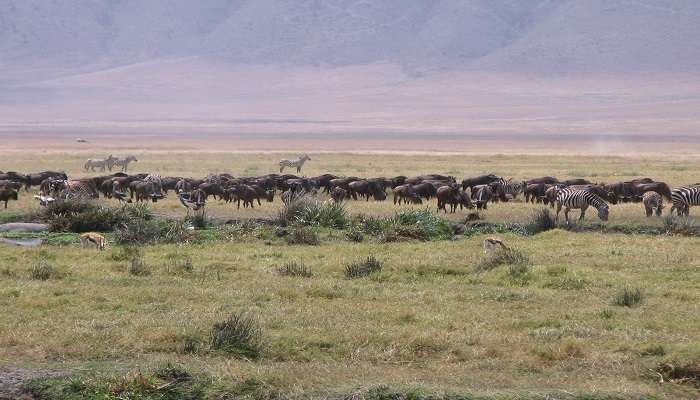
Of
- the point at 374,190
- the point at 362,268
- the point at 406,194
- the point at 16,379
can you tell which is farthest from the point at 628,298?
the point at 374,190

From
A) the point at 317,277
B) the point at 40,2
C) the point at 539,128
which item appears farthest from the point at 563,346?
the point at 40,2

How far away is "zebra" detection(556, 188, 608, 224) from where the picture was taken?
23062mm

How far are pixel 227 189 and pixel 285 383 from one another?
18760 mm

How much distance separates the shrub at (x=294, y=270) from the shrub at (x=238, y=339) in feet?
14.1

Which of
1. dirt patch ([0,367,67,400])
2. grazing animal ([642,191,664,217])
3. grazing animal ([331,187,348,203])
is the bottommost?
dirt patch ([0,367,67,400])

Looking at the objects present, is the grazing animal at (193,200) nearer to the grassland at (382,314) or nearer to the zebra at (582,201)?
the grassland at (382,314)

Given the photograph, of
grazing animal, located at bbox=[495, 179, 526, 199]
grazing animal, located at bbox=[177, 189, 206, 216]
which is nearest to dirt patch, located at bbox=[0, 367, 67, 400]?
grazing animal, located at bbox=[177, 189, 206, 216]

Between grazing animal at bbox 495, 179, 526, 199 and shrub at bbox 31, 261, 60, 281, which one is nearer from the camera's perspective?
shrub at bbox 31, 261, 60, 281

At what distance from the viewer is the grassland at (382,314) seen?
31.7 feet

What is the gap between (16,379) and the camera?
9367 millimetres

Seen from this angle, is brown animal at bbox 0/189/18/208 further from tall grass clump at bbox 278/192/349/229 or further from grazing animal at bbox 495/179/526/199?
grazing animal at bbox 495/179/526/199

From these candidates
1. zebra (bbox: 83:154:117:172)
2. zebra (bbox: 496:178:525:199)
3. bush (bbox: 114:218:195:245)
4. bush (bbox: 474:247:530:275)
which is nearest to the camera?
bush (bbox: 474:247:530:275)

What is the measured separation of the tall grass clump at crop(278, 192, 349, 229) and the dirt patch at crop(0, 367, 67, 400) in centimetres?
1142

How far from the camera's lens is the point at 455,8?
159 metres
